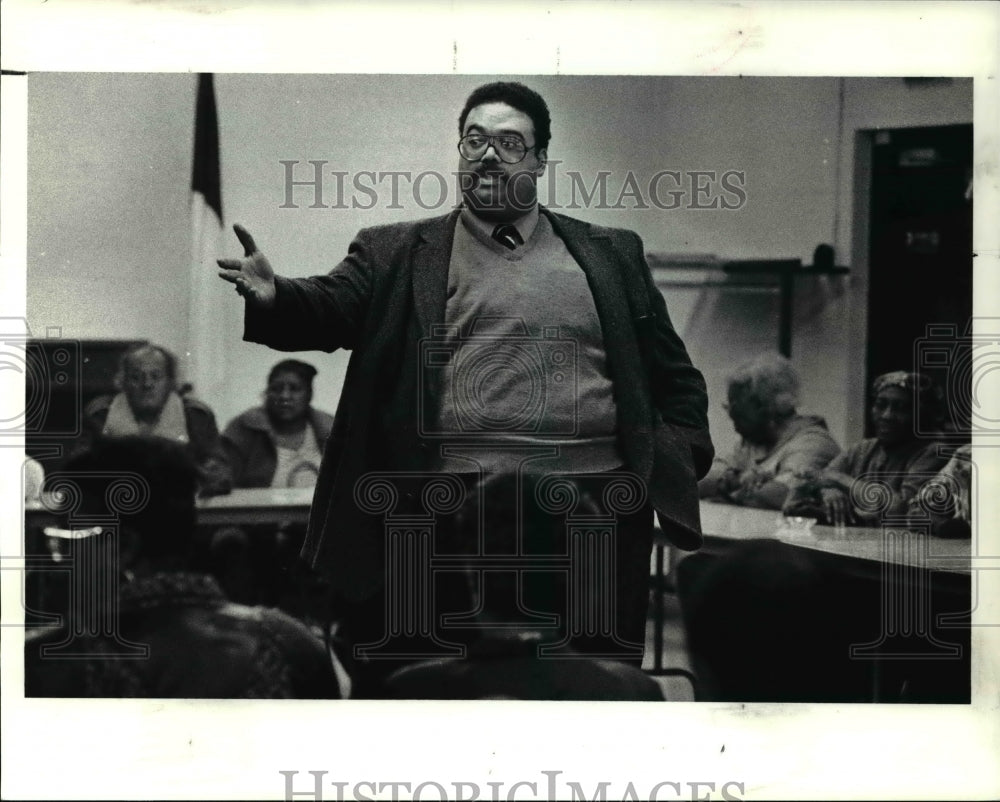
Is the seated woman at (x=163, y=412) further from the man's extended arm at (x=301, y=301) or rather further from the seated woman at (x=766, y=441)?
the seated woman at (x=766, y=441)

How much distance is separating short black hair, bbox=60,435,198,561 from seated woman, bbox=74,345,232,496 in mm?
32

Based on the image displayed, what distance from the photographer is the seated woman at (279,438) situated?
4.36m

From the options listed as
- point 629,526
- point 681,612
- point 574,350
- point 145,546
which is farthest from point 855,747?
point 145,546

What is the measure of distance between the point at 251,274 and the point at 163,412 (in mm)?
535

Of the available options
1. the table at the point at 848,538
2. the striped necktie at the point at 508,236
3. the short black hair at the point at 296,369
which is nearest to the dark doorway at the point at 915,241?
the table at the point at 848,538

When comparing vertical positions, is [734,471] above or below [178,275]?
below

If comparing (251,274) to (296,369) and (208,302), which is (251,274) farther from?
(296,369)

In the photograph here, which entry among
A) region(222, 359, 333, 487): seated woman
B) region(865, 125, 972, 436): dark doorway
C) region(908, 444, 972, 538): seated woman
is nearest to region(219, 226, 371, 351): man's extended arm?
region(222, 359, 333, 487): seated woman

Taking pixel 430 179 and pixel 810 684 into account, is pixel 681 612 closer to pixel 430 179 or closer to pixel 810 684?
pixel 810 684

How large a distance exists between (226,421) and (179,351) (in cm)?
27

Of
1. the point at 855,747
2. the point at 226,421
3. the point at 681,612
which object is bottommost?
the point at 855,747

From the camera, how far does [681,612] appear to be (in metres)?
4.39

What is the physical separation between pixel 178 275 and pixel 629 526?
5.47 ft

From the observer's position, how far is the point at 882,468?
174 inches
